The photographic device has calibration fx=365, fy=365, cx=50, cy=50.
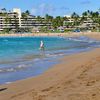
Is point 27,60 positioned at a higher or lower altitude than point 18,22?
higher

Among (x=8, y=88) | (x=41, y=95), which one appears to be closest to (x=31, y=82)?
(x=8, y=88)

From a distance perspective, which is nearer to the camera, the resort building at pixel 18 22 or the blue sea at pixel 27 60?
the blue sea at pixel 27 60

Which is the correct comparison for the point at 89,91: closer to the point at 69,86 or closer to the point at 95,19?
the point at 69,86

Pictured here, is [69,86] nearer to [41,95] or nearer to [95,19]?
[41,95]

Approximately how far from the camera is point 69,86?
10.9 m

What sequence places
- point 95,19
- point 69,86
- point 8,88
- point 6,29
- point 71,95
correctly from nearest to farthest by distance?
point 71,95, point 69,86, point 8,88, point 95,19, point 6,29

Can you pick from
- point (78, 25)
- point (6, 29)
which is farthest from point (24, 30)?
point (78, 25)

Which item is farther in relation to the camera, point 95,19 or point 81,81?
point 95,19

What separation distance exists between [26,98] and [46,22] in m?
169

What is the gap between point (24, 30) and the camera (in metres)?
178

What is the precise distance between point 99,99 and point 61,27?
543 ft

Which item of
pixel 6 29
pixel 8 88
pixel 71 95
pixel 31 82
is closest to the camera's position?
pixel 71 95

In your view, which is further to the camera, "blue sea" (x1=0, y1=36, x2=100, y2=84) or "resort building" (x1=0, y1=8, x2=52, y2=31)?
"resort building" (x1=0, y1=8, x2=52, y2=31)

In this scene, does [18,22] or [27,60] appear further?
[18,22]
